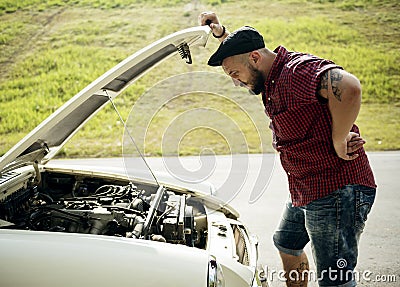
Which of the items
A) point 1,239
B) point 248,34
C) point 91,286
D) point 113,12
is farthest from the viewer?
point 113,12

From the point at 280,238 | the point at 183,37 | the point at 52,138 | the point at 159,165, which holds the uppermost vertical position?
the point at 183,37

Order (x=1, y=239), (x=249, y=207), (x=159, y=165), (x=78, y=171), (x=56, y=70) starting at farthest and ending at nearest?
(x=56, y=70), (x=159, y=165), (x=249, y=207), (x=78, y=171), (x=1, y=239)

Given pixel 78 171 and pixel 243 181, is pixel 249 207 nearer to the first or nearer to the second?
pixel 243 181

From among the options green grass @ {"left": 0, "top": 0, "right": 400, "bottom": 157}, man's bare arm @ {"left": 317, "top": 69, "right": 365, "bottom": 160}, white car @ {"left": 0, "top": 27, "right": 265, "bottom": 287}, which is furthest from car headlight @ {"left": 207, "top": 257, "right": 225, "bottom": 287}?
green grass @ {"left": 0, "top": 0, "right": 400, "bottom": 157}

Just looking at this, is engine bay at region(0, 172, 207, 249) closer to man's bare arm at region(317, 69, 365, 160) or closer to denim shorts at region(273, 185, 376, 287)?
denim shorts at region(273, 185, 376, 287)

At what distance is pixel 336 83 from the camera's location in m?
2.48

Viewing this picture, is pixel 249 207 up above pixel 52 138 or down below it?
below

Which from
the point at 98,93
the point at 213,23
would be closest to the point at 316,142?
the point at 213,23

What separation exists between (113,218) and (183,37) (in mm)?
1123

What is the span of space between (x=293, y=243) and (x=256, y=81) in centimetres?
109

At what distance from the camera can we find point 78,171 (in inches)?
151

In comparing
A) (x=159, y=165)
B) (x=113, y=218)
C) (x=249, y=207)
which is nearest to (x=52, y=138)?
(x=113, y=218)

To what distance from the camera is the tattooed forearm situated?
247cm

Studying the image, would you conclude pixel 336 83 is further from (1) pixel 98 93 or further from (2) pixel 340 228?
(1) pixel 98 93
